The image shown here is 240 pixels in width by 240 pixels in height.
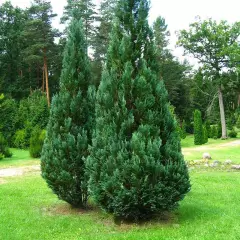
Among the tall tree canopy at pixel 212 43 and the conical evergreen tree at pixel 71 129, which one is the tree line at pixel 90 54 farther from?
the conical evergreen tree at pixel 71 129

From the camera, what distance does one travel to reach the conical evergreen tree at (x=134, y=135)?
5.05 metres

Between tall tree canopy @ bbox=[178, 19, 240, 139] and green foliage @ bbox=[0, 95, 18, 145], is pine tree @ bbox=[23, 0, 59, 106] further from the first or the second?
tall tree canopy @ bbox=[178, 19, 240, 139]

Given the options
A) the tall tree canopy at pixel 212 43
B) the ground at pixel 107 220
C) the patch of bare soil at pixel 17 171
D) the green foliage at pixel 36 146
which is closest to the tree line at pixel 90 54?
the tall tree canopy at pixel 212 43

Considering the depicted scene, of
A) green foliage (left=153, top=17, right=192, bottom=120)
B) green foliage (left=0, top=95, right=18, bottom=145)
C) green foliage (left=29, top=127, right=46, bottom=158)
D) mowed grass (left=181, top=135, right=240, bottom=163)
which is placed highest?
green foliage (left=153, top=17, right=192, bottom=120)

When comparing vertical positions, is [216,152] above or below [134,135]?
below

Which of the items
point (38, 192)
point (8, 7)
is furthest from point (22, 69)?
point (38, 192)

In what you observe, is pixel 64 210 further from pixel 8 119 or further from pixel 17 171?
pixel 8 119

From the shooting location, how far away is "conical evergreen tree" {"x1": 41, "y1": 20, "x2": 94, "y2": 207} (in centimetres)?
628

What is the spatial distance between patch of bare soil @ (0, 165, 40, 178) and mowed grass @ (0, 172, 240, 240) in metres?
4.33

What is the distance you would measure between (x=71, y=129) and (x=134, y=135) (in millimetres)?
1788

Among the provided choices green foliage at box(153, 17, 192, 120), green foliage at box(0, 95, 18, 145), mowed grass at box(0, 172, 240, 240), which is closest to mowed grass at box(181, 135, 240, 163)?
mowed grass at box(0, 172, 240, 240)

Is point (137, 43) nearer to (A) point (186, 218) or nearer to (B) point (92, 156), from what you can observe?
(B) point (92, 156)

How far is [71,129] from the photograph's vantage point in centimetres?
642

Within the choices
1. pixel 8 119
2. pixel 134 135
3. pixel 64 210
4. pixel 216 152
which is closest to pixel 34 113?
pixel 8 119
